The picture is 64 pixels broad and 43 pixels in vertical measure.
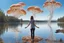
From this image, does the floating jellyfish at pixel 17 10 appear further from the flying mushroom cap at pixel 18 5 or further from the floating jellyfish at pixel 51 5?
the floating jellyfish at pixel 51 5

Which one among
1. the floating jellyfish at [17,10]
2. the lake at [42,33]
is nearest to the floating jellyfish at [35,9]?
the floating jellyfish at [17,10]

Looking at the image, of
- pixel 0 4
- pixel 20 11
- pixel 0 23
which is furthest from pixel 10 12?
pixel 0 23

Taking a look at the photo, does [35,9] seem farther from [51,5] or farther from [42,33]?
[42,33]

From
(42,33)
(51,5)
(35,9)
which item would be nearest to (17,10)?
(35,9)

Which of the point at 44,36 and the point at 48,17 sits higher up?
the point at 48,17

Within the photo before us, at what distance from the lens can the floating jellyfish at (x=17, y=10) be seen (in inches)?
432

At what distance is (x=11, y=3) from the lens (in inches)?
474

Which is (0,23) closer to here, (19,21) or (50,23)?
(19,21)

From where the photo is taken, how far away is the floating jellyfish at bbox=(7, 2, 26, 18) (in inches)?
432

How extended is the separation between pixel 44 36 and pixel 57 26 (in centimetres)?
154

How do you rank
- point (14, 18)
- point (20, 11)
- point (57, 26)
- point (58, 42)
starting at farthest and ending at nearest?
1. point (57, 26)
2. point (14, 18)
3. point (20, 11)
4. point (58, 42)

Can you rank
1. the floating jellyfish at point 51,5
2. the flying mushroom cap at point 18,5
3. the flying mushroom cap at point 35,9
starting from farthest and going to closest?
the flying mushroom cap at point 35,9, the flying mushroom cap at point 18,5, the floating jellyfish at point 51,5

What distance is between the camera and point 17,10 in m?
11.1

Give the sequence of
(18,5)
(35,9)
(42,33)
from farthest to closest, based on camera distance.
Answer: (42,33)
(35,9)
(18,5)
